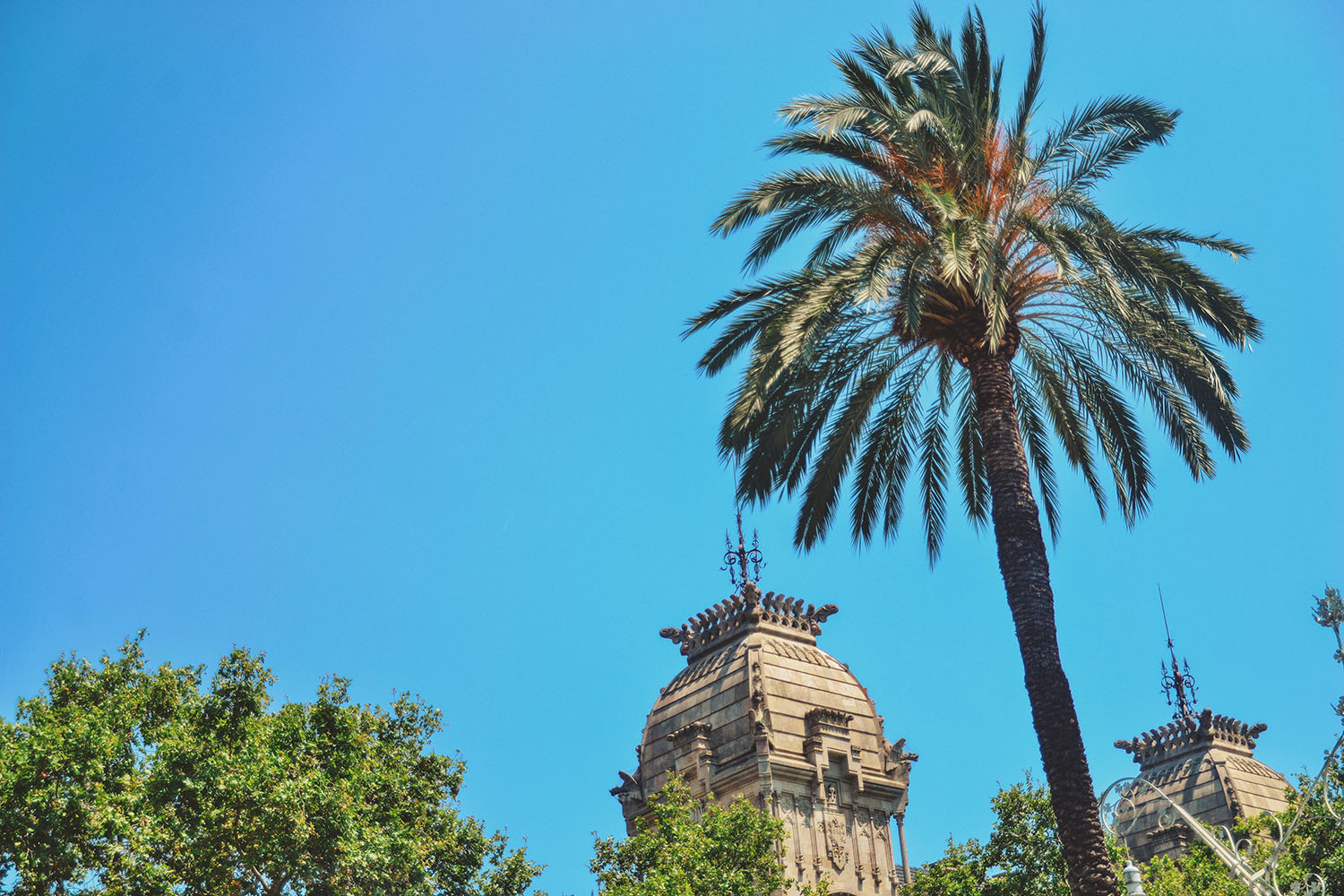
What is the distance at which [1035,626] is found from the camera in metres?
20.6

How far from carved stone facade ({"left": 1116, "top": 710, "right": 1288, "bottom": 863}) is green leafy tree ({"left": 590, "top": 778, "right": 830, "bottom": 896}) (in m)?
19.9

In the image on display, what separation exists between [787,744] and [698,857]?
5.48 m

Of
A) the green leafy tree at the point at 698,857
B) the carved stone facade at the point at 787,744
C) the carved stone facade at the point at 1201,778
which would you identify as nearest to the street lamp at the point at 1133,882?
the green leafy tree at the point at 698,857

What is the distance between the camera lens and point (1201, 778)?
4753 cm

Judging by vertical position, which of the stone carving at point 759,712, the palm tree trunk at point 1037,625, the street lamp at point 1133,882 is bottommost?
the street lamp at point 1133,882

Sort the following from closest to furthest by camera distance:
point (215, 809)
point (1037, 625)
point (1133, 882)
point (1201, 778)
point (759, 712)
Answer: point (1133, 882) → point (1037, 625) → point (215, 809) → point (759, 712) → point (1201, 778)

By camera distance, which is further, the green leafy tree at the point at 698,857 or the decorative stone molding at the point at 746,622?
the decorative stone molding at the point at 746,622

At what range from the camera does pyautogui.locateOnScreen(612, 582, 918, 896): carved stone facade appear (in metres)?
32.6

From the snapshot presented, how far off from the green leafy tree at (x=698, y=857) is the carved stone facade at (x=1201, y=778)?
1989 cm

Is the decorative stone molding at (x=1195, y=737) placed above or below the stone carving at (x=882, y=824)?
above

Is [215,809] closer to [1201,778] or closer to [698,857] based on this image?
[698,857]

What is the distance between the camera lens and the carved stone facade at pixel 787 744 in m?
32.6

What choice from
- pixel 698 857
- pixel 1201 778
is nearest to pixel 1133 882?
pixel 698 857

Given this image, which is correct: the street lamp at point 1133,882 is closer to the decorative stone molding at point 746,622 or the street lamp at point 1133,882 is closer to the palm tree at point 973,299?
the palm tree at point 973,299
